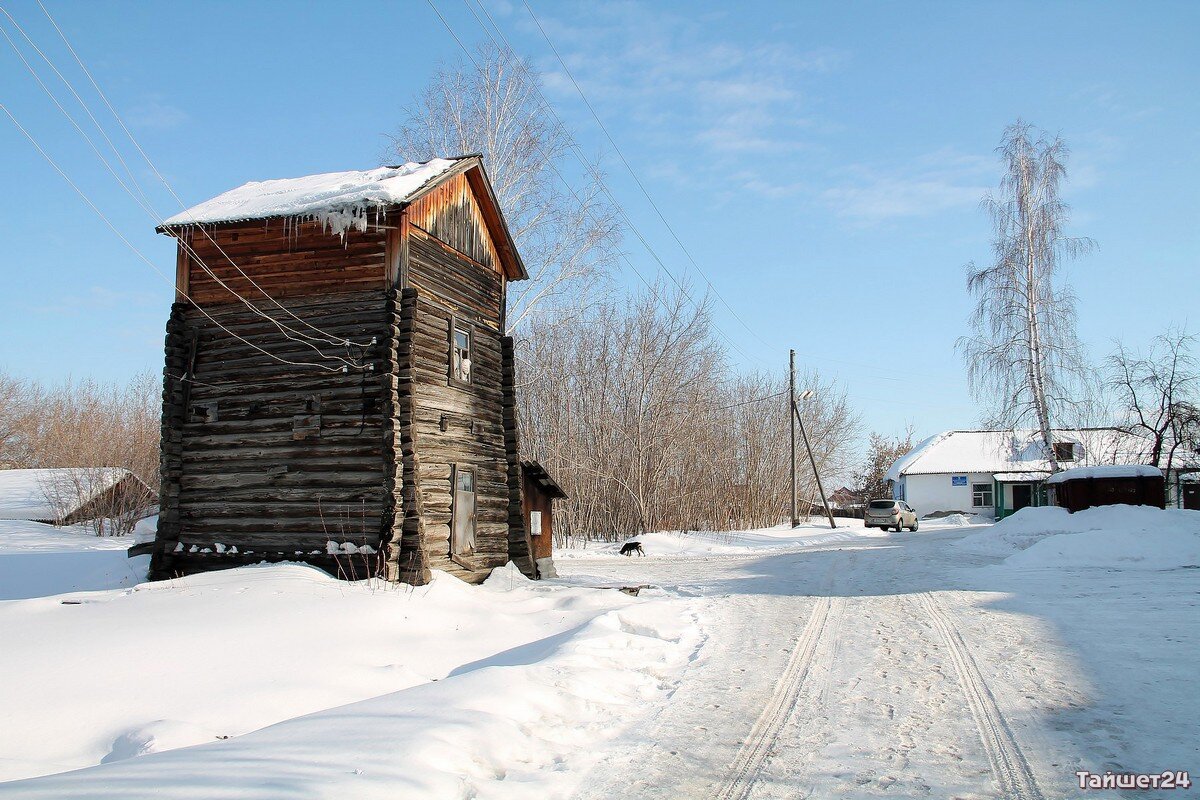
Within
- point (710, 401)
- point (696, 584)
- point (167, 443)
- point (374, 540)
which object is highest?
point (710, 401)

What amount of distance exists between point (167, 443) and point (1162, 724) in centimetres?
1579

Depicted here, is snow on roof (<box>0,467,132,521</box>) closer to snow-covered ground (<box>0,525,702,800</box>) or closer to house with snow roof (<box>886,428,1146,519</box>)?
snow-covered ground (<box>0,525,702,800</box>)

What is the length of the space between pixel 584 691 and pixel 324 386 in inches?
374

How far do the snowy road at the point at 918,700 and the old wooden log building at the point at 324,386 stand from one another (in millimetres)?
5600

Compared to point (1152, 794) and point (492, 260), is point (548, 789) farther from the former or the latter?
point (492, 260)

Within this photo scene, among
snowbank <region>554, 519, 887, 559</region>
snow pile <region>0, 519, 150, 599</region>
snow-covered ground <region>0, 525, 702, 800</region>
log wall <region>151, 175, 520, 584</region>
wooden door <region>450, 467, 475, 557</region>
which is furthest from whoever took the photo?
snowbank <region>554, 519, 887, 559</region>

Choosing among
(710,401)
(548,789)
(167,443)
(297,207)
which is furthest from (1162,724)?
(710,401)

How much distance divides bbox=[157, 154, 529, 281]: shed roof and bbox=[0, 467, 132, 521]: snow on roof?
20.9 metres

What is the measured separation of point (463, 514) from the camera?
16.4 meters

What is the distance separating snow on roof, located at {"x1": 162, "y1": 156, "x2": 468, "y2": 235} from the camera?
48.4 feet

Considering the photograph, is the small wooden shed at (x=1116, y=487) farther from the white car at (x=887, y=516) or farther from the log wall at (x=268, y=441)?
the log wall at (x=268, y=441)

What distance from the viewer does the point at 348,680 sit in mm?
8148

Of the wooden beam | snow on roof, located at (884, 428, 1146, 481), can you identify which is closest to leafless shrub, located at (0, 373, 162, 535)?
the wooden beam

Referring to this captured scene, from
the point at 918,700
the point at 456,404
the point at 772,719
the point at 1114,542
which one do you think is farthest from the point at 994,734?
the point at 1114,542
